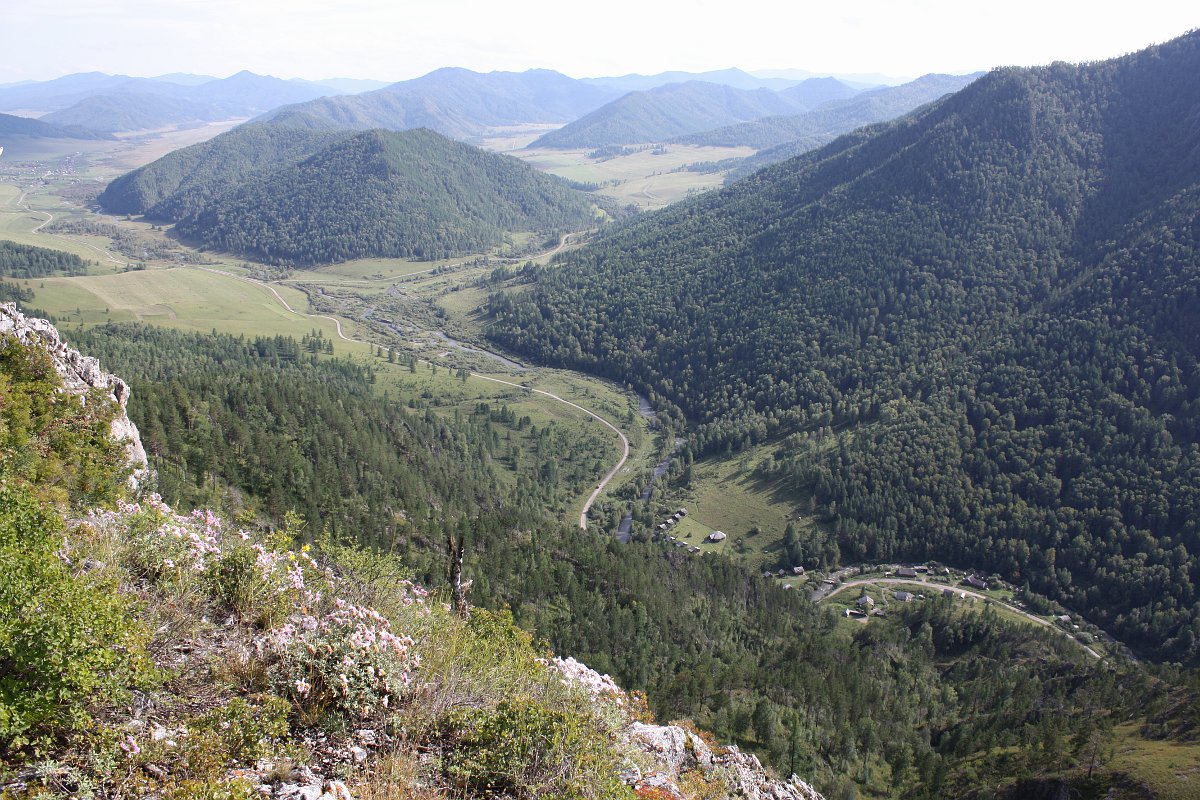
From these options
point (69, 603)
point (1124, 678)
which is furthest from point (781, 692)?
point (69, 603)

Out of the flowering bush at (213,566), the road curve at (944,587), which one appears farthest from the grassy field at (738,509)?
the flowering bush at (213,566)

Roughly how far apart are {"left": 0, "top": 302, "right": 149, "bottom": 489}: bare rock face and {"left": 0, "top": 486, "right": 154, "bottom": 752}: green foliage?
3428cm

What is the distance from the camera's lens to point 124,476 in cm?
4862

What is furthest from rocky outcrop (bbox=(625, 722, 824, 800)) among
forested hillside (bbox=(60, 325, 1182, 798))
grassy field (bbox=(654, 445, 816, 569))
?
grassy field (bbox=(654, 445, 816, 569))

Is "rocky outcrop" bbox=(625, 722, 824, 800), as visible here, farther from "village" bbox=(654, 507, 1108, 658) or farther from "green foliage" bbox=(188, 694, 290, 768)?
"village" bbox=(654, 507, 1108, 658)

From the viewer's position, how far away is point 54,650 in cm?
1780

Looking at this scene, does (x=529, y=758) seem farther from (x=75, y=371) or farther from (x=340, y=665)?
(x=75, y=371)

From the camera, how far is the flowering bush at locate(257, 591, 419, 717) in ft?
77.0

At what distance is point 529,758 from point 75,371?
52.9 metres

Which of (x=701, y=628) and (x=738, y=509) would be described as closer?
(x=701, y=628)

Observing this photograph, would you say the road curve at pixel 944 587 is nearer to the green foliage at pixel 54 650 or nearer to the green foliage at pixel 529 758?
the green foliage at pixel 529 758

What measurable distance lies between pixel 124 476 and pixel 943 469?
547ft

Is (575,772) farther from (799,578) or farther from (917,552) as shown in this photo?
(917,552)

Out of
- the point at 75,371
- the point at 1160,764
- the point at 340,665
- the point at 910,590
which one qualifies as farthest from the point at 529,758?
the point at 910,590
